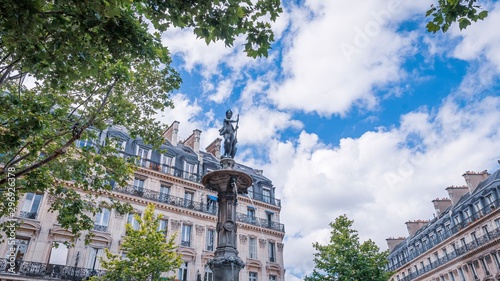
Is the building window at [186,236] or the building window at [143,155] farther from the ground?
the building window at [143,155]

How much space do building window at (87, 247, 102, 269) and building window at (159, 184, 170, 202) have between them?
253 inches

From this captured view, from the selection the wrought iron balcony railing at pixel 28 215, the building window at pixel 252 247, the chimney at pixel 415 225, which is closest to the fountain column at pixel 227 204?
the wrought iron balcony railing at pixel 28 215

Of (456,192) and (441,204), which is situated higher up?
(456,192)

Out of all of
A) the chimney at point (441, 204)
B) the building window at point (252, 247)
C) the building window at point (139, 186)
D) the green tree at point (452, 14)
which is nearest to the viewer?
the green tree at point (452, 14)

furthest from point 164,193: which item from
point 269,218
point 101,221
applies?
point 269,218

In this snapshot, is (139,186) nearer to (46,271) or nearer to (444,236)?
(46,271)

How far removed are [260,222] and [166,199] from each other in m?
9.85

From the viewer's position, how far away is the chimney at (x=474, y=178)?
42.0m

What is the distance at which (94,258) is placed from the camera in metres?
25.1

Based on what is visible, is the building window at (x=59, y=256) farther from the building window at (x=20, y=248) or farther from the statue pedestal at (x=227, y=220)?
the statue pedestal at (x=227, y=220)

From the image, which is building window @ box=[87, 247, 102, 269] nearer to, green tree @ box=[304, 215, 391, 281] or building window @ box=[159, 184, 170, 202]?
building window @ box=[159, 184, 170, 202]

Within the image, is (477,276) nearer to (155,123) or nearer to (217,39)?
(155,123)

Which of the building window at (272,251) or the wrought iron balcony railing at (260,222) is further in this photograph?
the building window at (272,251)

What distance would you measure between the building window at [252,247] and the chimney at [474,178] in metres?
28.1
